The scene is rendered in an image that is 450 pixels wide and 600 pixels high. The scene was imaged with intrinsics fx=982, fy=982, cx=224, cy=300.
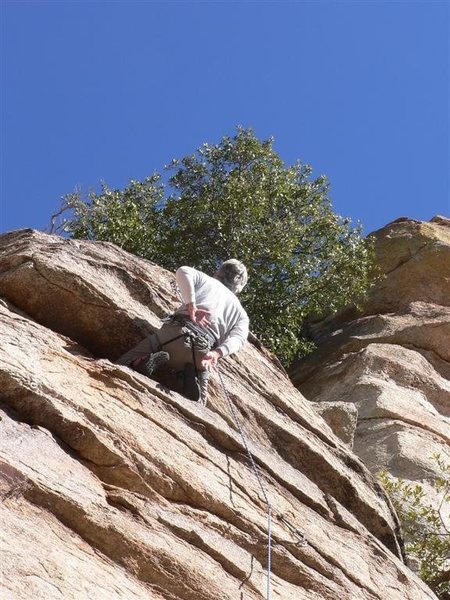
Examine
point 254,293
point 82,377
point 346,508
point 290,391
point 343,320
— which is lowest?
point 82,377

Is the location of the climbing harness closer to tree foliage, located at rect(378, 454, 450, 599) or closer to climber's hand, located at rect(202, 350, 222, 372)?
climber's hand, located at rect(202, 350, 222, 372)

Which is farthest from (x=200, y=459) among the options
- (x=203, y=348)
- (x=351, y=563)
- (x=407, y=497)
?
(x=407, y=497)

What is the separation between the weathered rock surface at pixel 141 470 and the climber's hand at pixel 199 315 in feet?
2.90

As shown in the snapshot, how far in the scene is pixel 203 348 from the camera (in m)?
12.2

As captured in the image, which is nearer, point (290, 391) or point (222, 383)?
point (222, 383)

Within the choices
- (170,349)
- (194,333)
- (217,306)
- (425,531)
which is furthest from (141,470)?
(425,531)

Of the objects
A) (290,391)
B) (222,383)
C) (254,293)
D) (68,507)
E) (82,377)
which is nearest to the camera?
(68,507)

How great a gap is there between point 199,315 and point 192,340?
0.54 m

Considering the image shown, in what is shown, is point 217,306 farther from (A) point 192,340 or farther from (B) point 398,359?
(B) point 398,359

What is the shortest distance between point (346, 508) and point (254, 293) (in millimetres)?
12671

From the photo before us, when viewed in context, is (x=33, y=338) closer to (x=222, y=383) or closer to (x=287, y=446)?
(x=222, y=383)

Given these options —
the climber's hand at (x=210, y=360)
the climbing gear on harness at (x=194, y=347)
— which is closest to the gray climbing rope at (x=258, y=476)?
the climbing gear on harness at (x=194, y=347)

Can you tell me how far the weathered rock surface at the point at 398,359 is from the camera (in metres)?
19.8

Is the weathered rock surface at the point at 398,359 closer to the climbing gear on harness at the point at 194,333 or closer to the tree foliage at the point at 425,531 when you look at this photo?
the tree foliage at the point at 425,531
